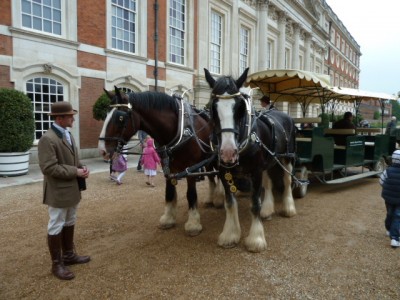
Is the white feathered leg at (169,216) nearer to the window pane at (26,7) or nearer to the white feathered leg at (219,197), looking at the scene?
the white feathered leg at (219,197)

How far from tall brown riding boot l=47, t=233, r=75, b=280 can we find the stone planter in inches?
262

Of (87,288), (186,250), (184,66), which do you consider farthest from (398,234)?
(184,66)

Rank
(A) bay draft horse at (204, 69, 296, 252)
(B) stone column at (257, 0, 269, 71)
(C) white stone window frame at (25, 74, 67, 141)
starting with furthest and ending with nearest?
1. (B) stone column at (257, 0, 269, 71)
2. (C) white stone window frame at (25, 74, 67, 141)
3. (A) bay draft horse at (204, 69, 296, 252)

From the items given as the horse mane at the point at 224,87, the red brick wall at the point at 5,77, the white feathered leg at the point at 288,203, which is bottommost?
the white feathered leg at the point at 288,203

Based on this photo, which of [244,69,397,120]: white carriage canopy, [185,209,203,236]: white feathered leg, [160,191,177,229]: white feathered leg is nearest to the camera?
[185,209,203,236]: white feathered leg

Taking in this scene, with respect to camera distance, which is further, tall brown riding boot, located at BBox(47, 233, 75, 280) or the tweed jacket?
tall brown riding boot, located at BBox(47, 233, 75, 280)

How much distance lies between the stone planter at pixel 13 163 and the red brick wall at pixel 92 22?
215 inches

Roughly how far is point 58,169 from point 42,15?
10.2 metres

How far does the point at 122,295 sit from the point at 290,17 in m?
30.2

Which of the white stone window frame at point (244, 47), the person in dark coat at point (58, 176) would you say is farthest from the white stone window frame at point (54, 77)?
the white stone window frame at point (244, 47)

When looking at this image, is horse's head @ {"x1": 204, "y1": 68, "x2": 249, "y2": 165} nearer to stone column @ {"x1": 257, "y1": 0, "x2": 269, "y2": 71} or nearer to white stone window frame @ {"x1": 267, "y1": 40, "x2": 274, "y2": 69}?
stone column @ {"x1": 257, "y1": 0, "x2": 269, "y2": 71}

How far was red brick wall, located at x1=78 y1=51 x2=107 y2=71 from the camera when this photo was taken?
12055mm

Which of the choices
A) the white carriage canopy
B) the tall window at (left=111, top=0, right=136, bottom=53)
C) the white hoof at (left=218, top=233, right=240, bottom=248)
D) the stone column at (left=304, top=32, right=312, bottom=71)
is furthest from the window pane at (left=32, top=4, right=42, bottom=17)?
the stone column at (left=304, top=32, right=312, bottom=71)

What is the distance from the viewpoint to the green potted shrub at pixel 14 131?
8.59 m
